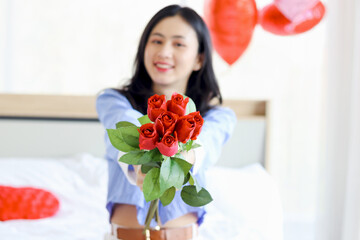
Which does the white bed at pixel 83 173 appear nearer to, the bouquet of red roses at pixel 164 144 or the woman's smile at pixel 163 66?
the woman's smile at pixel 163 66

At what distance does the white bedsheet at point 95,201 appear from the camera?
5.60 feet

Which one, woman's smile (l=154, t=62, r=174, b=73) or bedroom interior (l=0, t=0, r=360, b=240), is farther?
bedroom interior (l=0, t=0, r=360, b=240)

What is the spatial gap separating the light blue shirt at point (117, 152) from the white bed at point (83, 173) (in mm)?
367

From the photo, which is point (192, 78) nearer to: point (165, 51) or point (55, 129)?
point (165, 51)

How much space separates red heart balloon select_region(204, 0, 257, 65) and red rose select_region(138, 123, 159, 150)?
1.34 metres

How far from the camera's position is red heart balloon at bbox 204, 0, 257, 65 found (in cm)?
207

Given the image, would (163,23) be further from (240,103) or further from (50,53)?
(50,53)

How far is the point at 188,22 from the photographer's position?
4.66 feet

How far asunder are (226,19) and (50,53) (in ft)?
4.37

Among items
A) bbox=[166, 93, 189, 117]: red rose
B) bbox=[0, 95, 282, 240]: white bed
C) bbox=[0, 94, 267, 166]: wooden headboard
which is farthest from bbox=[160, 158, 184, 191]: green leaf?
bbox=[0, 94, 267, 166]: wooden headboard

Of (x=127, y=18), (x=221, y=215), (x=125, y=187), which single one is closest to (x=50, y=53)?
(x=127, y=18)

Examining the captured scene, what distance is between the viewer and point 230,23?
2080 mm

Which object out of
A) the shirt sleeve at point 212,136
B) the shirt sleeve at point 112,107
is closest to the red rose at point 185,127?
the shirt sleeve at point 212,136

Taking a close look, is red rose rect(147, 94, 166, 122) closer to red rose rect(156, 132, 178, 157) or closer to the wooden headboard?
A: red rose rect(156, 132, 178, 157)
